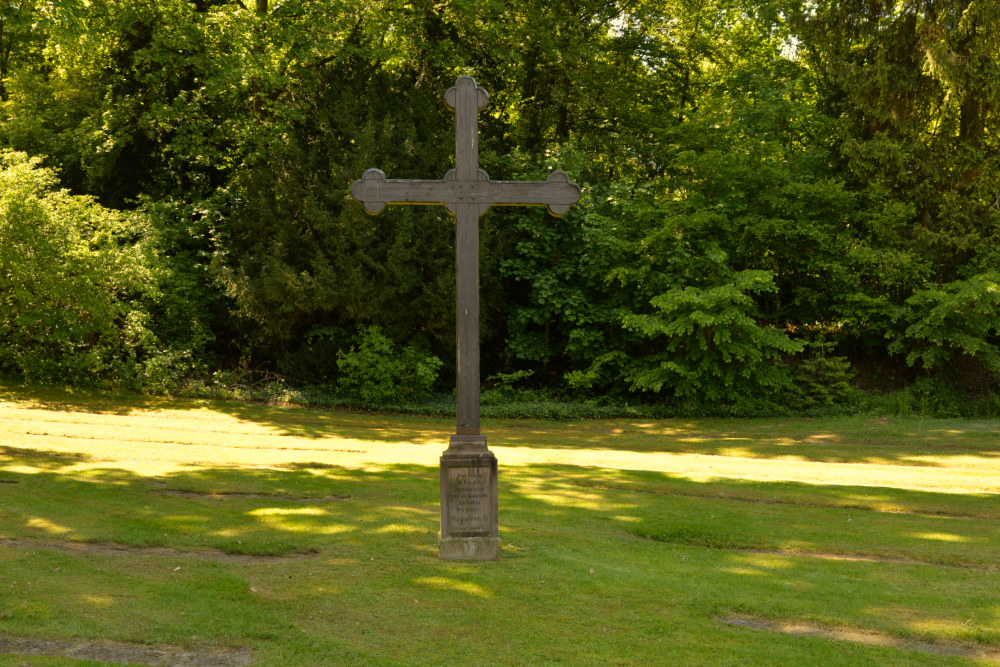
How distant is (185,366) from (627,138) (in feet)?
46.4

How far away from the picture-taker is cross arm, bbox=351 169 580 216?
7727 millimetres

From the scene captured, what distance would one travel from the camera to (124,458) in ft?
39.3

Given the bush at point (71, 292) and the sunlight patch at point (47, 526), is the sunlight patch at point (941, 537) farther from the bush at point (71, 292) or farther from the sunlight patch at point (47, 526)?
the bush at point (71, 292)

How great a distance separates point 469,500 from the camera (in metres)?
7.49

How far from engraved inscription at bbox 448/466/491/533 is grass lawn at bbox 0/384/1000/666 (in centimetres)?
38

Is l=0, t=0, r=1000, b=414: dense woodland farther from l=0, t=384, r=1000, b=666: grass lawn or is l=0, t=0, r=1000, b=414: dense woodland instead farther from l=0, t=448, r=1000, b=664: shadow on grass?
l=0, t=448, r=1000, b=664: shadow on grass

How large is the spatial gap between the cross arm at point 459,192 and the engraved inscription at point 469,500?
2396mm

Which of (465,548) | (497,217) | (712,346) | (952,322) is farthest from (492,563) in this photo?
(952,322)

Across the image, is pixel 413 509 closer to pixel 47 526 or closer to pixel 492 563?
pixel 492 563

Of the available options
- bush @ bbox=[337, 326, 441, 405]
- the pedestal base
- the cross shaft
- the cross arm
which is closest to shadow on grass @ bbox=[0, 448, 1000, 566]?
the pedestal base

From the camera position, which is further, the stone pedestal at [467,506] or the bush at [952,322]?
the bush at [952,322]

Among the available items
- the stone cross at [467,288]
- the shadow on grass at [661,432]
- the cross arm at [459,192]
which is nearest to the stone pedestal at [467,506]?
the stone cross at [467,288]

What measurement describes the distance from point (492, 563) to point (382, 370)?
12619 millimetres

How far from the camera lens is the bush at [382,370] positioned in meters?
19.7
